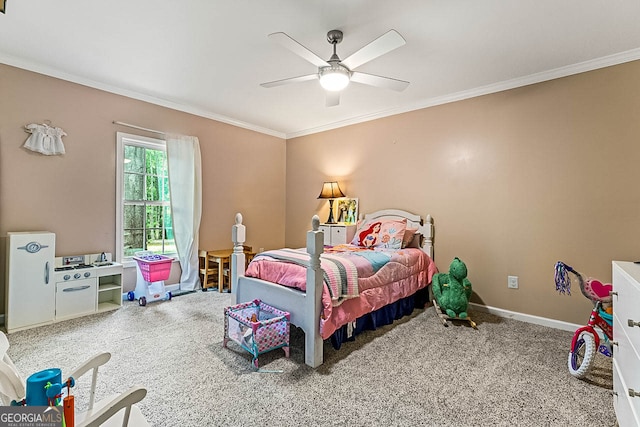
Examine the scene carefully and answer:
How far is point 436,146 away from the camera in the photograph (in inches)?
147

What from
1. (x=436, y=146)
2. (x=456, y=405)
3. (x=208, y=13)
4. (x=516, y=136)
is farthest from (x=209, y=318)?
(x=516, y=136)

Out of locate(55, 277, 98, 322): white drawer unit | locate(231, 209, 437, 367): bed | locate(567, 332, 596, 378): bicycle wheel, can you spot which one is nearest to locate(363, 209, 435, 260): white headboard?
locate(231, 209, 437, 367): bed

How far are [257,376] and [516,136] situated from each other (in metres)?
3.26

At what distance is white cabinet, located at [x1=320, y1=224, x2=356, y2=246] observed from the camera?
4125 millimetres

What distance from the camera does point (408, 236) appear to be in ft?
12.0

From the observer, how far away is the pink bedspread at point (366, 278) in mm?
2312

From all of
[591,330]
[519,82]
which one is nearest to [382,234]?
[591,330]


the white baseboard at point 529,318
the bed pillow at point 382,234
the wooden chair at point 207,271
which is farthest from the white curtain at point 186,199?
the white baseboard at point 529,318

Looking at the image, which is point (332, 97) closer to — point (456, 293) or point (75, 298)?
point (456, 293)

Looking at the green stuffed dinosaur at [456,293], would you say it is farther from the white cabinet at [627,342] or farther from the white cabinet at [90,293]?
the white cabinet at [90,293]

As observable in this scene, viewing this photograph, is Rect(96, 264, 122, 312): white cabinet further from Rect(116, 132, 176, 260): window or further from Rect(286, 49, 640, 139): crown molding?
Rect(286, 49, 640, 139): crown molding

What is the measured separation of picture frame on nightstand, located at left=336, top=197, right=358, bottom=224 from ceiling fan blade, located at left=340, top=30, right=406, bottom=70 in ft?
7.83

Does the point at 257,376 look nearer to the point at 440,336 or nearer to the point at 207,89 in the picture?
the point at 440,336

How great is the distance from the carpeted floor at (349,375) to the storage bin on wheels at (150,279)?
1.83 feet
